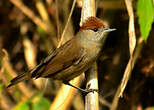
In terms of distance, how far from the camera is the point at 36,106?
287 centimetres

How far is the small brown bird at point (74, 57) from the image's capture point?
8.09 ft

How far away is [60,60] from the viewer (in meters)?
2.62

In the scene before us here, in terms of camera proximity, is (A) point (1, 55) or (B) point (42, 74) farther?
(A) point (1, 55)

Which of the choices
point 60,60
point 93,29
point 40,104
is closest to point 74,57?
point 60,60

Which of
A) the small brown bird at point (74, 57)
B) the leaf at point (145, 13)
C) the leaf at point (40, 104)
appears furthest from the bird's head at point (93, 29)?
the leaf at point (40, 104)

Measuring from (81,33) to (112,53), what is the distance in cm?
64

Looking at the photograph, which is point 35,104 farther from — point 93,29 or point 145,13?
point 145,13

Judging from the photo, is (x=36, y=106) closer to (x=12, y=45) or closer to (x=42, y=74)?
(x=42, y=74)

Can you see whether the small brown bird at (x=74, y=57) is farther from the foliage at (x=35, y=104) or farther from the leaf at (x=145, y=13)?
the leaf at (x=145, y=13)

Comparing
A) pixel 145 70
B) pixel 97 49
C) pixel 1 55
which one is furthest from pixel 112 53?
pixel 1 55

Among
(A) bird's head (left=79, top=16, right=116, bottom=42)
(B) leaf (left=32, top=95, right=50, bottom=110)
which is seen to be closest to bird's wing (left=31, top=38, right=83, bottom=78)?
(A) bird's head (left=79, top=16, right=116, bottom=42)

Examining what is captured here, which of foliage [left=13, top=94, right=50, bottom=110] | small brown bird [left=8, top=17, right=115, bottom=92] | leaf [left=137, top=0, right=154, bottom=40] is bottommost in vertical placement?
leaf [left=137, top=0, right=154, bottom=40]

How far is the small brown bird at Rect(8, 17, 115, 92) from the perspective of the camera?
8.09 feet

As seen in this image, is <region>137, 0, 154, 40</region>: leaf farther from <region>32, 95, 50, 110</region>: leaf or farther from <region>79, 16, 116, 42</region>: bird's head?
<region>32, 95, 50, 110</region>: leaf
